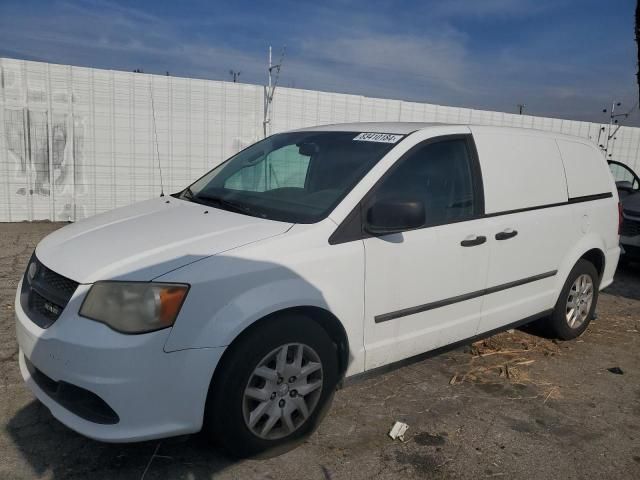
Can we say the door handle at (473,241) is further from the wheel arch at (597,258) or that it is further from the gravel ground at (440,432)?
the wheel arch at (597,258)

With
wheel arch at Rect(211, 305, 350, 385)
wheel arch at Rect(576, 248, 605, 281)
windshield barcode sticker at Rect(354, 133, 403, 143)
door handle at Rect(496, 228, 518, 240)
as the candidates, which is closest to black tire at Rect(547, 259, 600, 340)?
wheel arch at Rect(576, 248, 605, 281)

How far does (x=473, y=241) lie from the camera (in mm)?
3500

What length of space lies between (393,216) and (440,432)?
1327 millimetres

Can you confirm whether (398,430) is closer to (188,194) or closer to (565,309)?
(188,194)

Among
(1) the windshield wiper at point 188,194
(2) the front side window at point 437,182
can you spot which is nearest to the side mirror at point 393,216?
(2) the front side window at point 437,182

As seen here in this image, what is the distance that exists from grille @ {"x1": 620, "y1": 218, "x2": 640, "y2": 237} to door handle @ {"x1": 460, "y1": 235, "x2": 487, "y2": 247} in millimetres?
5013

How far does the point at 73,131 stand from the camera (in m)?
8.93

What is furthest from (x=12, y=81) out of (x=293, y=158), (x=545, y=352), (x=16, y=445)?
(x=545, y=352)

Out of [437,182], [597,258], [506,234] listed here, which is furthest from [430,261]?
[597,258]

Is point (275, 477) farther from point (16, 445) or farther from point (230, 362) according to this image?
point (16, 445)

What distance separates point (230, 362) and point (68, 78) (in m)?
8.00

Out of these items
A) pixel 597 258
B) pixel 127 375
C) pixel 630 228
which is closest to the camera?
pixel 127 375

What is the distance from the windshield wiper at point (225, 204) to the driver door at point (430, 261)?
2.29 ft

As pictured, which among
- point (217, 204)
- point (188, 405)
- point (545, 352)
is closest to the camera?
point (188, 405)
